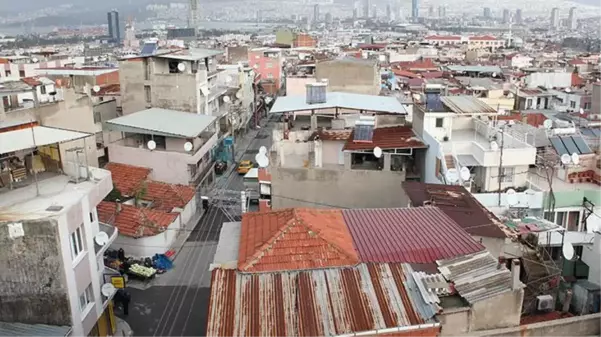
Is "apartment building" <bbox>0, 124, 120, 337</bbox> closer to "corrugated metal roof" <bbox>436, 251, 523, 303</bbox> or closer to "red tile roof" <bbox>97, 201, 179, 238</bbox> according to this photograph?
"red tile roof" <bbox>97, 201, 179, 238</bbox>

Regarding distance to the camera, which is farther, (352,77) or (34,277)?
(352,77)

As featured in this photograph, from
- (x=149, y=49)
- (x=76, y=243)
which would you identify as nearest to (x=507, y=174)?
(x=76, y=243)

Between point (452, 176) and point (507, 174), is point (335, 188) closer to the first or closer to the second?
point (452, 176)

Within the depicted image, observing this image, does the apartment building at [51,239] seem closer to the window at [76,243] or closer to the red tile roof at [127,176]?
the window at [76,243]

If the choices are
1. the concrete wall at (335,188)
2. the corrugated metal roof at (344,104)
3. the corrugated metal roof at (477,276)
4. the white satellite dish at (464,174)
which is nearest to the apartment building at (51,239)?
the concrete wall at (335,188)

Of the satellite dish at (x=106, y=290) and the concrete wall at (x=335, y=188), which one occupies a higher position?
the concrete wall at (x=335, y=188)
